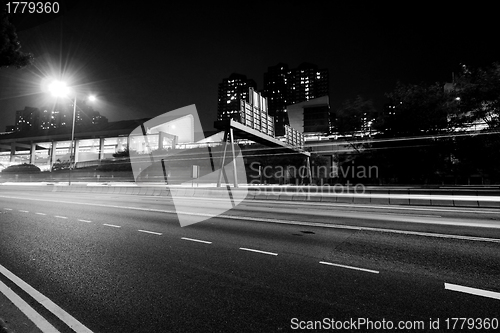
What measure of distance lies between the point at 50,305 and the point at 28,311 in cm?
20

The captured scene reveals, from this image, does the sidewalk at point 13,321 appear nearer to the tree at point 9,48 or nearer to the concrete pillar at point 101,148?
the tree at point 9,48

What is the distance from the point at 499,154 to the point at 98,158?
66944 mm

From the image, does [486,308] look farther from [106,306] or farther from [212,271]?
[106,306]

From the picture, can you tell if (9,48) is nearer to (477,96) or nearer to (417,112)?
(417,112)

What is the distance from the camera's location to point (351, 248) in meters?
5.41

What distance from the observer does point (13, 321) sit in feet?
8.75

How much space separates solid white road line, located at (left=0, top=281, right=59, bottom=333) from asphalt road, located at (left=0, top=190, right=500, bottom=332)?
7 centimetres

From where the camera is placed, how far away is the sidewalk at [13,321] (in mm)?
2498

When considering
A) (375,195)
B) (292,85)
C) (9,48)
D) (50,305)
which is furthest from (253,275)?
(292,85)

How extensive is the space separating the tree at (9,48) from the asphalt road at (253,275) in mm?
6377

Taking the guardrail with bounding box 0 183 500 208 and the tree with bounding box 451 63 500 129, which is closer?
the guardrail with bounding box 0 183 500 208

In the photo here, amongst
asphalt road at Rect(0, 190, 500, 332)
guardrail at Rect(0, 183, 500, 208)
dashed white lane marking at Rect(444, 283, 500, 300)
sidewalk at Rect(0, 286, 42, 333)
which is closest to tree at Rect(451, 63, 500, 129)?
guardrail at Rect(0, 183, 500, 208)

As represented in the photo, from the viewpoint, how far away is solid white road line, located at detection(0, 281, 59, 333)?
257 centimetres

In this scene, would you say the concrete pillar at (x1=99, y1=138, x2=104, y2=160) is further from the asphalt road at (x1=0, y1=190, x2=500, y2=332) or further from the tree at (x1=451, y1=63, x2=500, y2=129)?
the tree at (x1=451, y1=63, x2=500, y2=129)
